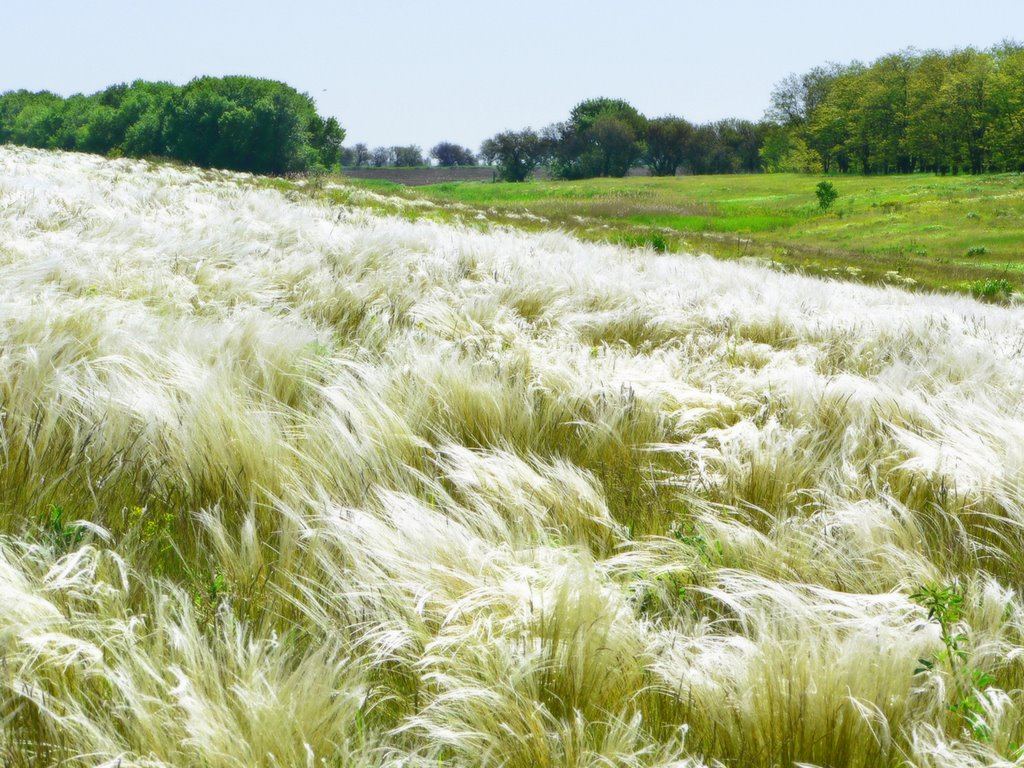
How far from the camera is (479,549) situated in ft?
4.66

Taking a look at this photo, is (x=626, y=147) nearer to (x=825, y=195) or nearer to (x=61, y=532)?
(x=825, y=195)

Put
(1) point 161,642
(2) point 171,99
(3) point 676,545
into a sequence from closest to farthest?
(1) point 161,642 < (3) point 676,545 < (2) point 171,99

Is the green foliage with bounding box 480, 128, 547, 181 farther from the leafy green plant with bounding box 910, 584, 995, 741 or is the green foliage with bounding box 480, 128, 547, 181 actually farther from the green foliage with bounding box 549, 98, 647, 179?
the leafy green plant with bounding box 910, 584, 995, 741

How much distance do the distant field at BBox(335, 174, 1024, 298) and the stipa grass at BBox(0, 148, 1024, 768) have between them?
42.9ft

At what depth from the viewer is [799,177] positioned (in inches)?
3002

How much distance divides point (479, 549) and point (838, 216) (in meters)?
54.6

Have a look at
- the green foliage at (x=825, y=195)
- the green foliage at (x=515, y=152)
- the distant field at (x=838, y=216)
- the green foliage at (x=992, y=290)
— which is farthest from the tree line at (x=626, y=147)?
the green foliage at (x=992, y=290)

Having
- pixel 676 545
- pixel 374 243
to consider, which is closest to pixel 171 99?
pixel 374 243

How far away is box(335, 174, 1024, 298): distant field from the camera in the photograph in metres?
24.3

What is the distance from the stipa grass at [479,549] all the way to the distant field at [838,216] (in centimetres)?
1306

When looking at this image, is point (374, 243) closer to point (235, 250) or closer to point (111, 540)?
point (235, 250)

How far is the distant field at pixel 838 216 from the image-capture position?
2434 centimetres

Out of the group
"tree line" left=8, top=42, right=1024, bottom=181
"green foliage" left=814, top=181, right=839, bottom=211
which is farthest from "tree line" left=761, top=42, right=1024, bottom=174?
"green foliage" left=814, top=181, right=839, bottom=211

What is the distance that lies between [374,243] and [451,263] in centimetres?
66
